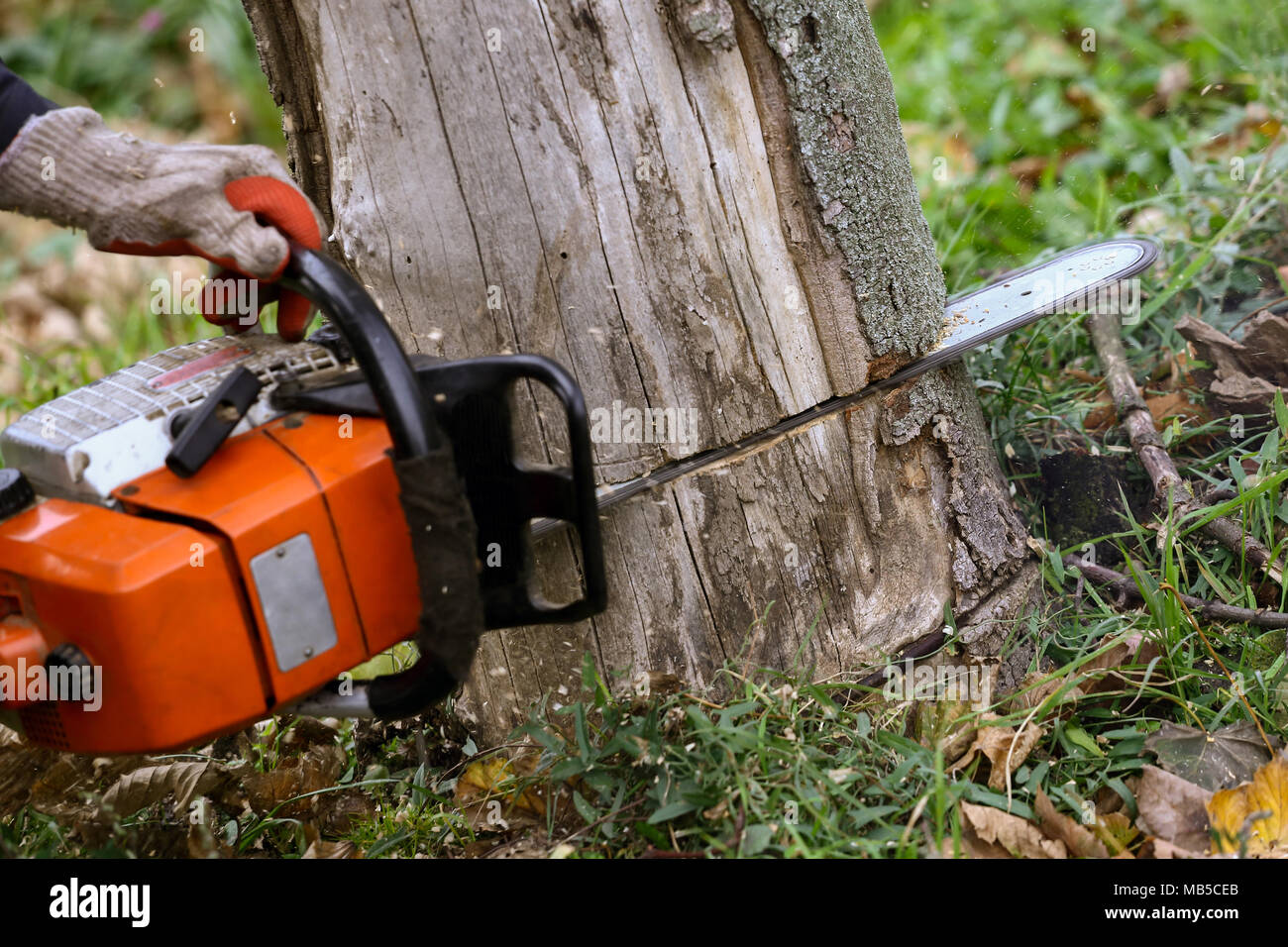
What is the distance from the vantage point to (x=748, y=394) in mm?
1838

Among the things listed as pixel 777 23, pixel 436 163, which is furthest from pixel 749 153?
pixel 436 163

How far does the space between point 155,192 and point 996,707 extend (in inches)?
64.4

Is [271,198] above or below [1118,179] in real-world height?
below

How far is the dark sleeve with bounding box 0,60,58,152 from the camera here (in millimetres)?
1555

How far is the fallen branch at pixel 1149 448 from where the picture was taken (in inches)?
81.7

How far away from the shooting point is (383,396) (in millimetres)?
1385

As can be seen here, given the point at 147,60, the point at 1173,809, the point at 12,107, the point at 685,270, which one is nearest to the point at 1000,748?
the point at 1173,809

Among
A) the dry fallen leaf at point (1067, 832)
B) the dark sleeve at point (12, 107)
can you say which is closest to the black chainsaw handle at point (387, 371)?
the dark sleeve at point (12, 107)

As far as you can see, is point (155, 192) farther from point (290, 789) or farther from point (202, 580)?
point (290, 789)

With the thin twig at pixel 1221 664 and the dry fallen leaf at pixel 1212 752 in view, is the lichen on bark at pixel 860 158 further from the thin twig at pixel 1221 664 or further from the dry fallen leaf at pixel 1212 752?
the dry fallen leaf at pixel 1212 752

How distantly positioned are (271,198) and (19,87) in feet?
1.40

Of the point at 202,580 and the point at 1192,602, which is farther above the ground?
the point at 202,580

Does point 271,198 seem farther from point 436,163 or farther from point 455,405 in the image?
point 455,405

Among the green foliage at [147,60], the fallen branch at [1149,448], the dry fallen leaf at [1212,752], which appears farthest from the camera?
the green foliage at [147,60]
